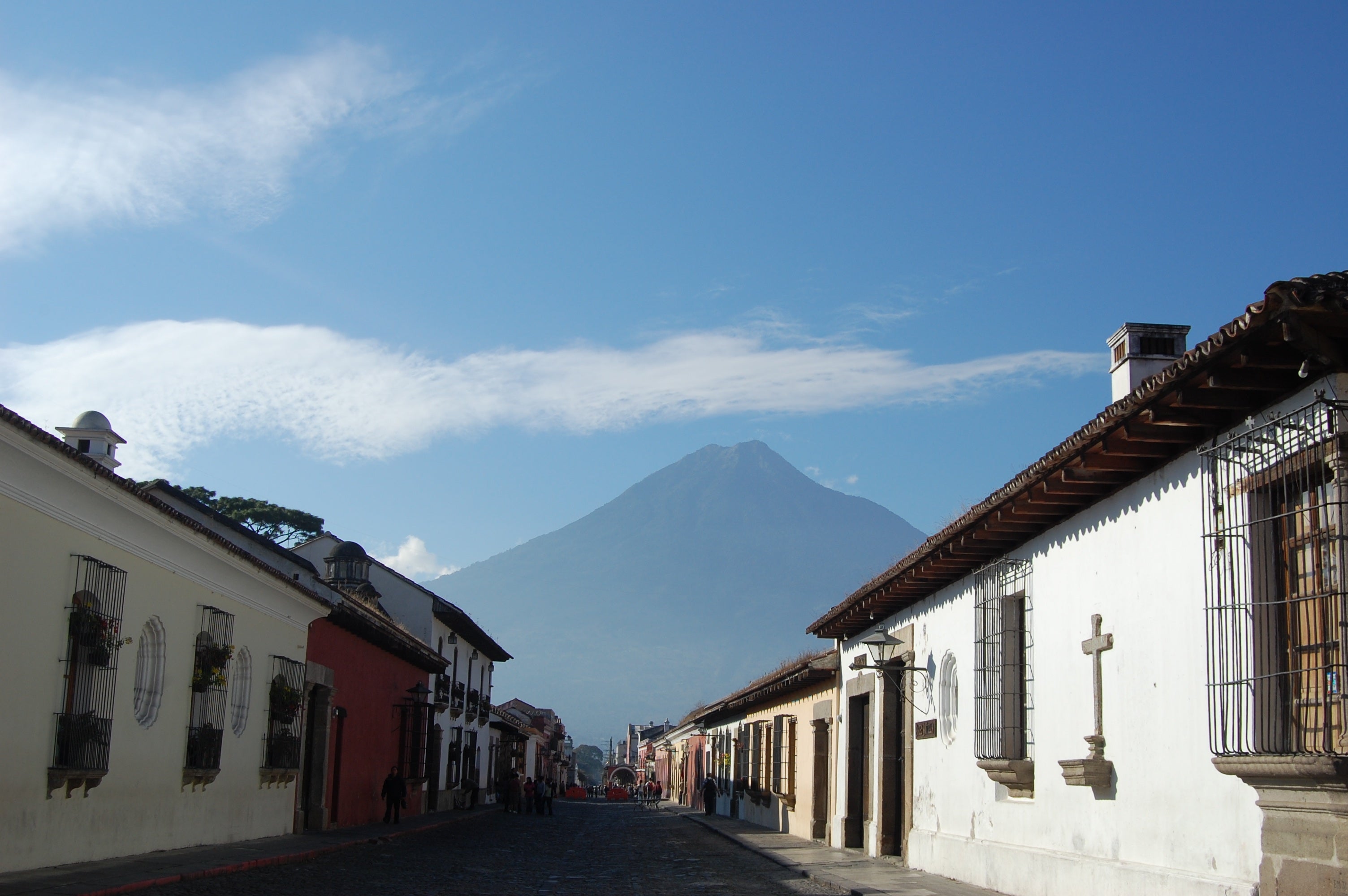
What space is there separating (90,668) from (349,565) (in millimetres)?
21368

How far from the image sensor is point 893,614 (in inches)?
690

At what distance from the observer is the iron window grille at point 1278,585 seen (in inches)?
262

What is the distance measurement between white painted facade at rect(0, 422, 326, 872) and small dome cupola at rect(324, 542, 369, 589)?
1440cm

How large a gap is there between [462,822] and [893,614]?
15.8m

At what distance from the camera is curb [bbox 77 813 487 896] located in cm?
993

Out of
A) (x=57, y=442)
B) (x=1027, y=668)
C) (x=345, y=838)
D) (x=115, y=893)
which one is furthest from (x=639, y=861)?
(x=57, y=442)

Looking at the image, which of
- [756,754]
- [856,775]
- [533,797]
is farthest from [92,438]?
[533,797]

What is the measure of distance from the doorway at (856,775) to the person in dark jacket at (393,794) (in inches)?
391

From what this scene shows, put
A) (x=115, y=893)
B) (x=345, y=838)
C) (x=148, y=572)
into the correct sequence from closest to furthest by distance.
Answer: (x=115, y=893) < (x=148, y=572) < (x=345, y=838)

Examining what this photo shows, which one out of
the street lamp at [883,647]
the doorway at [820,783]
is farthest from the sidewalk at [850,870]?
the street lamp at [883,647]

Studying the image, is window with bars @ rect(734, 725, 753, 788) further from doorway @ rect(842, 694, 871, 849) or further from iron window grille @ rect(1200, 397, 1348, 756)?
iron window grille @ rect(1200, 397, 1348, 756)

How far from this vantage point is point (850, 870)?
15016 mm

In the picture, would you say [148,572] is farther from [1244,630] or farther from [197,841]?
[1244,630]

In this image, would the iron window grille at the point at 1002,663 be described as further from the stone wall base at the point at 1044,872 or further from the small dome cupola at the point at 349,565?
the small dome cupola at the point at 349,565
